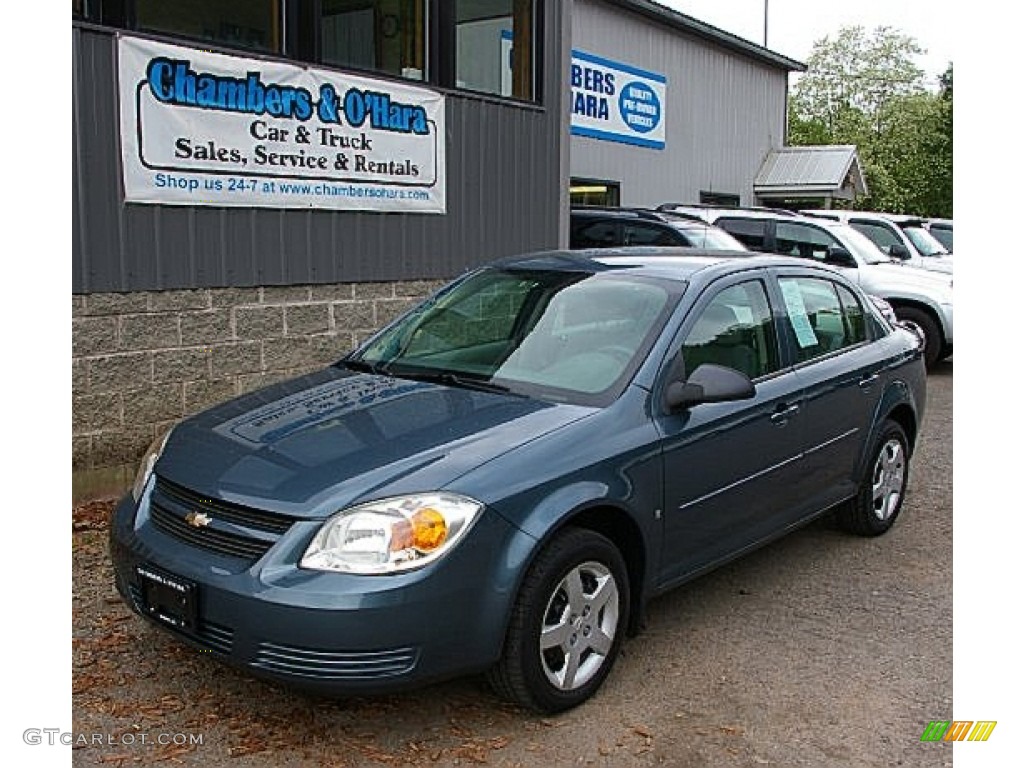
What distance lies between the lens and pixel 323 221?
24.9 ft

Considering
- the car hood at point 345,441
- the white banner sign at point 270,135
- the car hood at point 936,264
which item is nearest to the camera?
the car hood at point 345,441

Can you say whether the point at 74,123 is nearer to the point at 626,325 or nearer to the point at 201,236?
the point at 201,236

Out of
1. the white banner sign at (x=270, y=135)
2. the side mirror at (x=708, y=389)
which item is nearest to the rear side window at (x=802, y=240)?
the white banner sign at (x=270, y=135)

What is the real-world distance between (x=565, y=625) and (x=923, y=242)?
43.0 ft

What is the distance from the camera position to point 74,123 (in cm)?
606

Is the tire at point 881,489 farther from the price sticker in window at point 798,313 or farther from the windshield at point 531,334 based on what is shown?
the windshield at point 531,334

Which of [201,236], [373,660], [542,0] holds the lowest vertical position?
[373,660]

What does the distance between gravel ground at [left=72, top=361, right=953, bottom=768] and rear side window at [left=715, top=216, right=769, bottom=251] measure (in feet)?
27.7

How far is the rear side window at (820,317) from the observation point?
526 cm

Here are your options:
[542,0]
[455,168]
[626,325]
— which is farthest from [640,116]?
[626,325]

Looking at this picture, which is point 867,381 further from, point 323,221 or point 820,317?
point 323,221

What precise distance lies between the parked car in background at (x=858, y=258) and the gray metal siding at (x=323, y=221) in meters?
4.02

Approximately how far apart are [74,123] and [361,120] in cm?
224

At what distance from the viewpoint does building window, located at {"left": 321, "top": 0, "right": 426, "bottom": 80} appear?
7.62m
